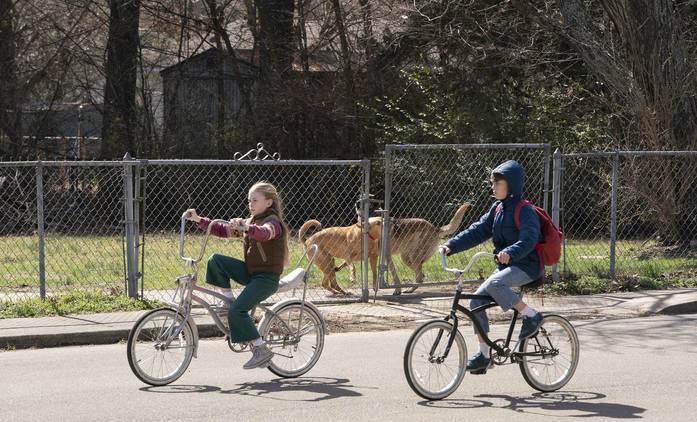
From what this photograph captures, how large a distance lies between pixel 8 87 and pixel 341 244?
13262 mm

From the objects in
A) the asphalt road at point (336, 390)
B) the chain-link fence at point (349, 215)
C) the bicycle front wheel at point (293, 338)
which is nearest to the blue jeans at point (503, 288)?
the asphalt road at point (336, 390)

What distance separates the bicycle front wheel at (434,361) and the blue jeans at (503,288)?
26 centimetres

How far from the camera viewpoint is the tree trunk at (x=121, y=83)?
23.4 m

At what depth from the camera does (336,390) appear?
23.8ft

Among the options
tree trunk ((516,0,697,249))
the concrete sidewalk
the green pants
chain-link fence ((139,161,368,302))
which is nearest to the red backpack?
the green pants

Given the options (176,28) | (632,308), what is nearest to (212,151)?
(176,28)

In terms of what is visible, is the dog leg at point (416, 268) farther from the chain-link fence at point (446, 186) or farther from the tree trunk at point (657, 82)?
the tree trunk at point (657, 82)

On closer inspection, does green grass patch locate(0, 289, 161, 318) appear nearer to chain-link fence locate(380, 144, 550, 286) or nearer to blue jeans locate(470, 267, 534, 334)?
chain-link fence locate(380, 144, 550, 286)

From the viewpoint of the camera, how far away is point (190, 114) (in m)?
23.9

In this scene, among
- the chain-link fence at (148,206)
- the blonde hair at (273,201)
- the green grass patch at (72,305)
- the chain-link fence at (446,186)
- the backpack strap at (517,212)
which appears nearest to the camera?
the backpack strap at (517,212)

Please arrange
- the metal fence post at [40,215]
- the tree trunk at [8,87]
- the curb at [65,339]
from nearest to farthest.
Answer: the curb at [65,339] < the metal fence post at [40,215] < the tree trunk at [8,87]

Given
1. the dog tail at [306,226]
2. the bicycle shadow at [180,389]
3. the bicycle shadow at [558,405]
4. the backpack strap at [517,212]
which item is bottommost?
the bicycle shadow at [558,405]

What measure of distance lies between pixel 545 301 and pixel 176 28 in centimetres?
1506

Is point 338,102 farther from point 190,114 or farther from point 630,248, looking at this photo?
point 630,248
